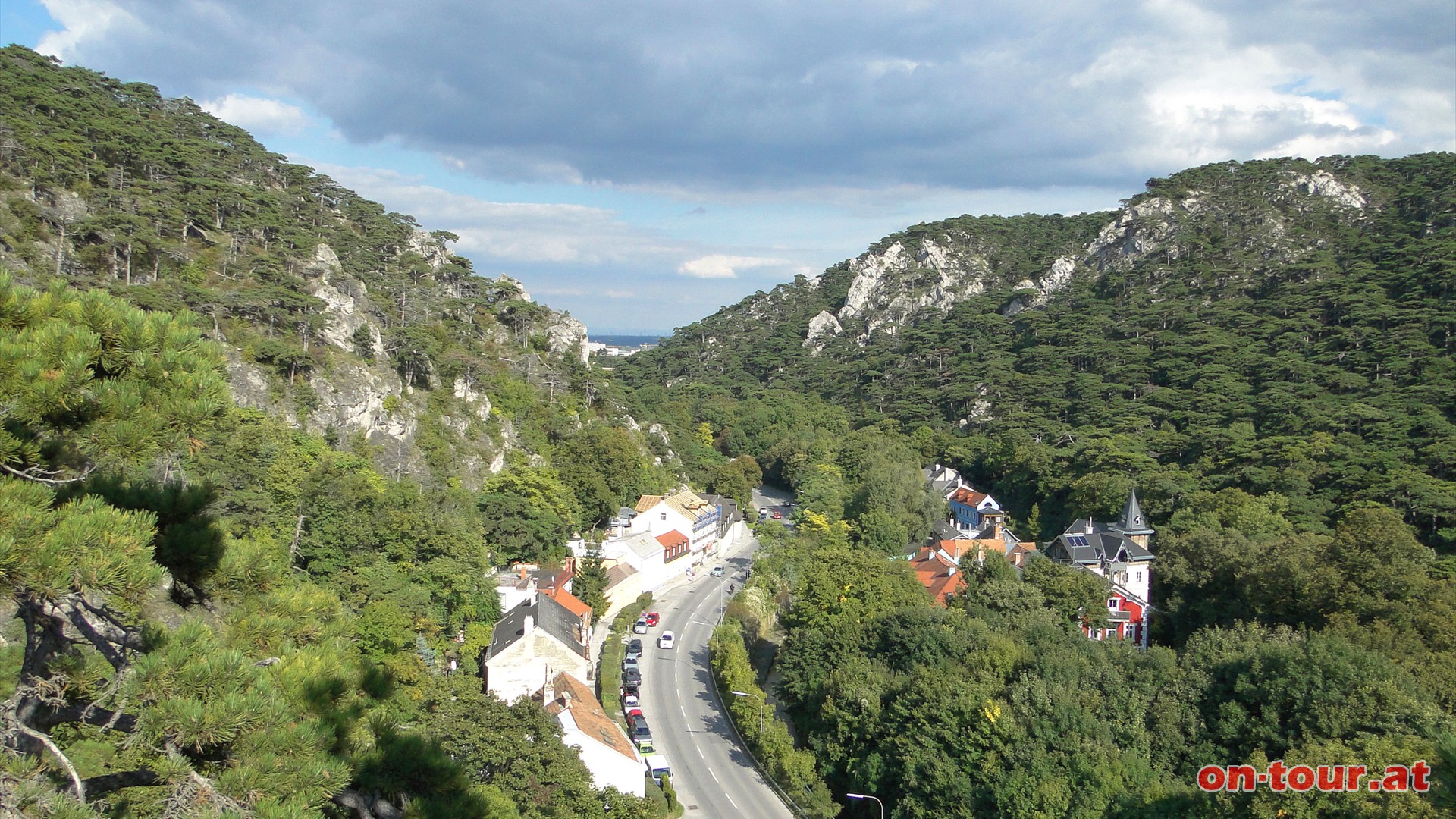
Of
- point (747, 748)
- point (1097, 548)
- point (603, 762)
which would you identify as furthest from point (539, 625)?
point (1097, 548)

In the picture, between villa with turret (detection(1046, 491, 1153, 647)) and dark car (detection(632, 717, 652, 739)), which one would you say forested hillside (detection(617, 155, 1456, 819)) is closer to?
villa with turret (detection(1046, 491, 1153, 647))

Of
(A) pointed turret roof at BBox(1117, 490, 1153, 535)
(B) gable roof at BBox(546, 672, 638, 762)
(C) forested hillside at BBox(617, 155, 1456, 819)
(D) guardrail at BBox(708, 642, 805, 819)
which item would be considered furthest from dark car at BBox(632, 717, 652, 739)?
(A) pointed turret roof at BBox(1117, 490, 1153, 535)

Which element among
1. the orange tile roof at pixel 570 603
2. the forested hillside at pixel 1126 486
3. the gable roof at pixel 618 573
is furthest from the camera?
the gable roof at pixel 618 573

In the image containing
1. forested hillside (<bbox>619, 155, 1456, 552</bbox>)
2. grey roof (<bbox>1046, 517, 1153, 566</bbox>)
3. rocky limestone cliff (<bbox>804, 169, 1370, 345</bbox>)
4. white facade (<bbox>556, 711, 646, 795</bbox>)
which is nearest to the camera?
white facade (<bbox>556, 711, 646, 795</bbox>)

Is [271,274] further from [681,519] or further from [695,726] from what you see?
[695,726]

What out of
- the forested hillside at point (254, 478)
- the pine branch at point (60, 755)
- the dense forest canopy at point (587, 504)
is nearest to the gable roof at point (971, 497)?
the dense forest canopy at point (587, 504)

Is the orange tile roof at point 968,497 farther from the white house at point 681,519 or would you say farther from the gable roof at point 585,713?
the gable roof at point 585,713

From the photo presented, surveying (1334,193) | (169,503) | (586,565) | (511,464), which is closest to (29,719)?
(169,503)
